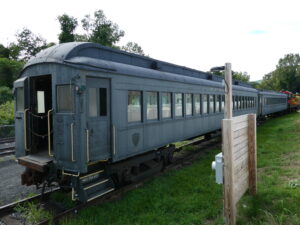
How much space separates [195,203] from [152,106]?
2.89 m

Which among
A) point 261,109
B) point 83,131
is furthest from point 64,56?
point 261,109

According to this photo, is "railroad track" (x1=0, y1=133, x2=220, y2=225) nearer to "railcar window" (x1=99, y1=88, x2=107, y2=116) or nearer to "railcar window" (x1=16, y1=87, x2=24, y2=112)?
"railcar window" (x1=99, y1=88, x2=107, y2=116)

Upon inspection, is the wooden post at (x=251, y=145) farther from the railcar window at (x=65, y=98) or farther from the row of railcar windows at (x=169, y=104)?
the railcar window at (x=65, y=98)

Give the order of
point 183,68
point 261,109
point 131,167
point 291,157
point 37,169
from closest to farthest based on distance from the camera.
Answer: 1. point 37,169
2. point 131,167
3. point 291,157
4. point 183,68
5. point 261,109

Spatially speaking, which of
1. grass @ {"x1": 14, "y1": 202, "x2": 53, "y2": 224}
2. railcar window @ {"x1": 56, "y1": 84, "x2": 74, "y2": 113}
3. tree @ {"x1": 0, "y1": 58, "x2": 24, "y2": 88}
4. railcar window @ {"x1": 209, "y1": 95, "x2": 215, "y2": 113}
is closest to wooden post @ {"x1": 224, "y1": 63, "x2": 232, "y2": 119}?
railcar window @ {"x1": 56, "y1": 84, "x2": 74, "y2": 113}

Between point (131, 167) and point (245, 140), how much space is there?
9.53ft

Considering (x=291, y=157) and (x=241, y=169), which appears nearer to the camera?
(x=241, y=169)

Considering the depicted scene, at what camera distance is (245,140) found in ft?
18.1

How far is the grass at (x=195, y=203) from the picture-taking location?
15.4 ft

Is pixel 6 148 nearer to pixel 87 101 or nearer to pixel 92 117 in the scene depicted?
pixel 92 117

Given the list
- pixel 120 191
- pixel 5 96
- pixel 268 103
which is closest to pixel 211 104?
pixel 120 191

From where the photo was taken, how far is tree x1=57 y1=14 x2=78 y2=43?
129 ft

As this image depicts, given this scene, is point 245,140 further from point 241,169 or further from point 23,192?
point 23,192

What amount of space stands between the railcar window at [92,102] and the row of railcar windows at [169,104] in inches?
41.9
